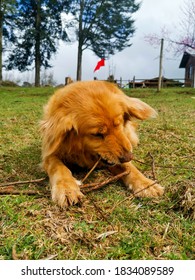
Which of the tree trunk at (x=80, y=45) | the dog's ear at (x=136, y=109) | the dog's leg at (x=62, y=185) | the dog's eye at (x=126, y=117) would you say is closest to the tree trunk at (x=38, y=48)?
the tree trunk at (x=80, y=45)

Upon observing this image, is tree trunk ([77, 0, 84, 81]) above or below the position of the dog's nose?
above

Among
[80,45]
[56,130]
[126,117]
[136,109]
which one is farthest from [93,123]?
[80,45]

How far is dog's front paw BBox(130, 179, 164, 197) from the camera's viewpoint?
225cm

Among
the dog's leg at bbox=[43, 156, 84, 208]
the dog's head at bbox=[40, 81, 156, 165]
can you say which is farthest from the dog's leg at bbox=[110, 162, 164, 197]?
the dog's leg at bbox=[43, 156, 84, 208]

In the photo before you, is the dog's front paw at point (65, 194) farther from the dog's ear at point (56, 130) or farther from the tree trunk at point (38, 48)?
the tree trunk at point (38, 48)

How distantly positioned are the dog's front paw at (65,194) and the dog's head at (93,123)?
15.3 inches

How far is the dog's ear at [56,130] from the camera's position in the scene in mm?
2580

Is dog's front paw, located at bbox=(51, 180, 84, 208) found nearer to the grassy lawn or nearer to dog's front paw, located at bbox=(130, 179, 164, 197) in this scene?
the grassy lawn

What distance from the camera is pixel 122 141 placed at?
7.96ft

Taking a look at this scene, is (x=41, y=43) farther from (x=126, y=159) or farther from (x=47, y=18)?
(x=126, y=159)

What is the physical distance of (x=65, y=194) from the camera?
2082 millimetres

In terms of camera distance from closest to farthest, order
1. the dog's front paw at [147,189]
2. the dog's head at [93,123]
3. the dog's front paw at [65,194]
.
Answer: the dog's front paw at [65,194] < the dog's front paw at [147,189] < the dog's head at [93,123]
